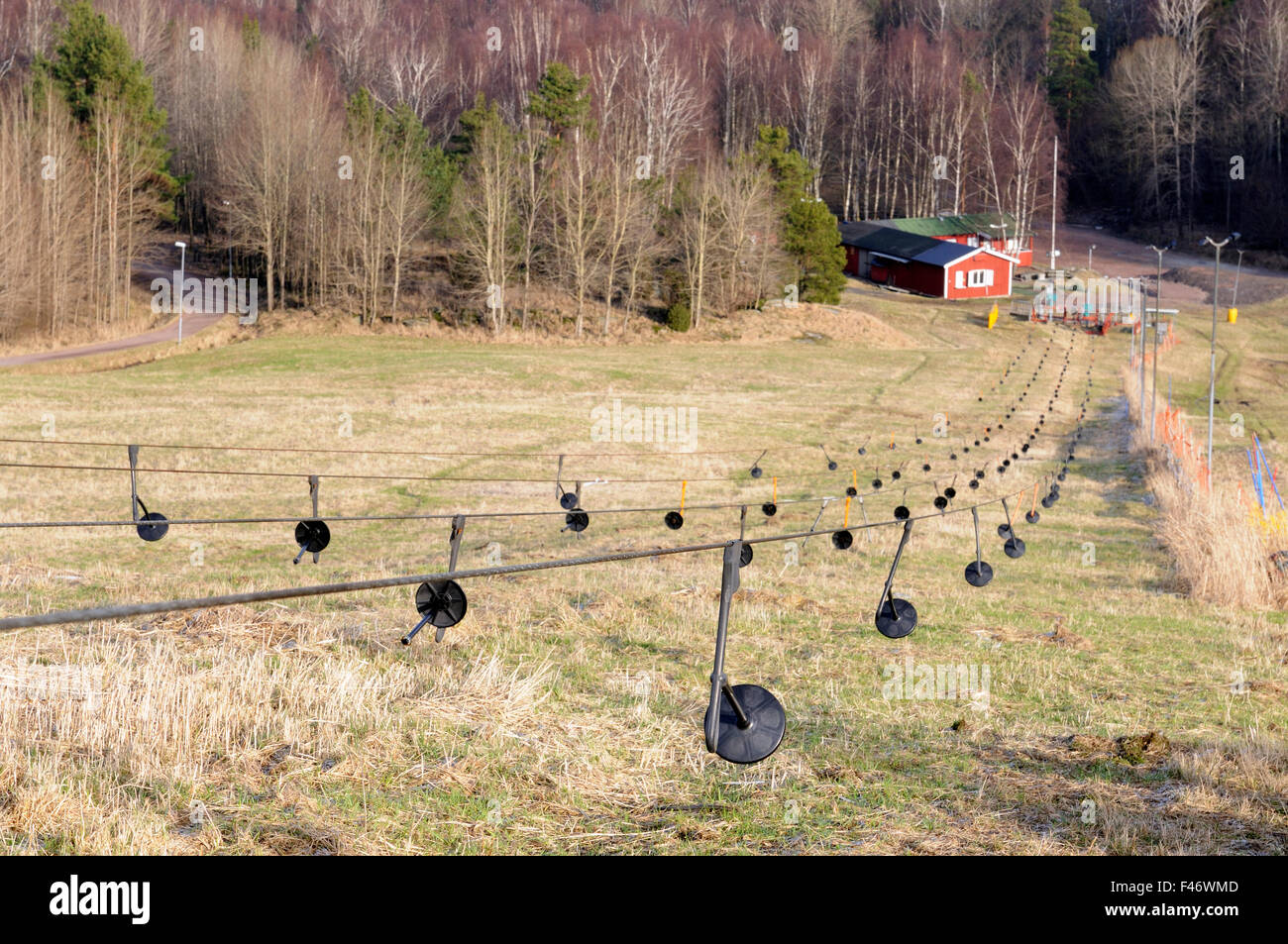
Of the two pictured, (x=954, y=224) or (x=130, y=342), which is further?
(x=954, y=224)

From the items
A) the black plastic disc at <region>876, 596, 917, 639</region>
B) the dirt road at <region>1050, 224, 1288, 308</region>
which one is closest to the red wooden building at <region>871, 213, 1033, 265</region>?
the dirt road at <region>1050, 224, 1288, 308</region>

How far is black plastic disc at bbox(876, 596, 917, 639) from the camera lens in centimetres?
1124

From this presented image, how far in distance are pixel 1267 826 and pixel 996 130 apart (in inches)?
4361

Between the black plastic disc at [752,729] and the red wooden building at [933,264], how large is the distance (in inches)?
3352

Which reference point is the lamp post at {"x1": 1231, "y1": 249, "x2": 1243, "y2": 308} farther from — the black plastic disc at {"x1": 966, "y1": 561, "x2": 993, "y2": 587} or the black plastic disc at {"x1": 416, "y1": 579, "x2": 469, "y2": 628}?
the black plastic disc at {"x1": 416, "y1": 579, "x2": 469, "y2": 628}

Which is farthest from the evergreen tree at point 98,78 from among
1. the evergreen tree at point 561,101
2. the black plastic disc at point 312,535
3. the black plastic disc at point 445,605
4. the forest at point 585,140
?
the black plastic disc at point 445,605

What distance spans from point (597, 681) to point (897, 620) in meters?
2.97

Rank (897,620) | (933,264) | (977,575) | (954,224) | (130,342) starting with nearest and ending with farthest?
(897,620)
(977,575)
(130,342)
(933,264)
(954,224)

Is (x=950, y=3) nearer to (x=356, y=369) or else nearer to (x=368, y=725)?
(x=356, y=369)

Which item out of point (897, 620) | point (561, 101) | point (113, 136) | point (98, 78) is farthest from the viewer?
point (561, 101)

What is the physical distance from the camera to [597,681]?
11805 mm

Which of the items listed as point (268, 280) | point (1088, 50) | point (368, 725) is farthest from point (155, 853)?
point (1088, 50)

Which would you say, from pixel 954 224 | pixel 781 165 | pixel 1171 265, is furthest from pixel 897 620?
pixel 1171 265

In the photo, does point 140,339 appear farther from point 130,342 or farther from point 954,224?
point 954,224
